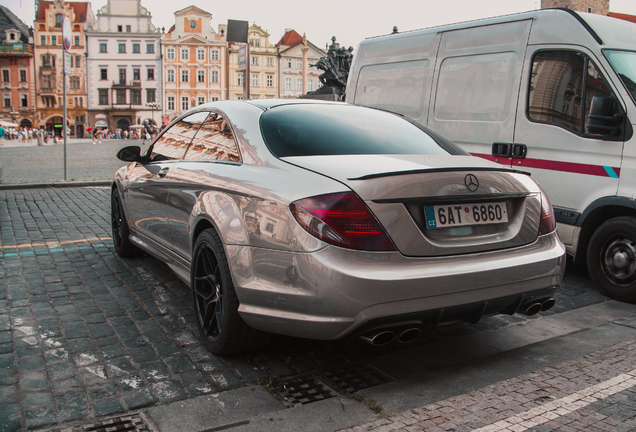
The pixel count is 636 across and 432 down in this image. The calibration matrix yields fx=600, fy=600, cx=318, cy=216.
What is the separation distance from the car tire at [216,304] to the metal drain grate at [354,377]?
0.44 metres

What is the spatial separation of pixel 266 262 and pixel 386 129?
136 cm

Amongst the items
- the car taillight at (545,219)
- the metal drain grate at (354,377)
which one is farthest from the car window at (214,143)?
the car taillight at (545,219)

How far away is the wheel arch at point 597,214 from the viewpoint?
15.8 feet

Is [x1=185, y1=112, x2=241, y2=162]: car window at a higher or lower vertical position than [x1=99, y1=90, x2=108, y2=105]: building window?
lower

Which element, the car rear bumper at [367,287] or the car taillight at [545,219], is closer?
the car rear bumper at [367,287]

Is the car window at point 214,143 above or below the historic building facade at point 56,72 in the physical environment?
below

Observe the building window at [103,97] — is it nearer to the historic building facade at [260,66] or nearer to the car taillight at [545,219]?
→ the historic building facade at [260,66]

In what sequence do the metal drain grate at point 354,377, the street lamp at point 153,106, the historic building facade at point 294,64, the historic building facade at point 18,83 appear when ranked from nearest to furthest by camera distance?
the metal drain grate at point 354,377
the street lamp at point 153,106
the historic building facade at point 18,83
the historic building facade at point 294,64

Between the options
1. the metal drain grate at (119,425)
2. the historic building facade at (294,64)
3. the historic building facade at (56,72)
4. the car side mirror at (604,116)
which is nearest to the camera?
the metal drain grate at (119,425)

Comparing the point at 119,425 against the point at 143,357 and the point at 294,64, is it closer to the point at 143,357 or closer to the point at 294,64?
the point at 143,357

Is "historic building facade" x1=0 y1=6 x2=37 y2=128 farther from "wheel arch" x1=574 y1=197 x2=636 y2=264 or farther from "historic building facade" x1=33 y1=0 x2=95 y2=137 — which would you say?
"wheel arch" x1=574 y1=197 x2=636 y2=264

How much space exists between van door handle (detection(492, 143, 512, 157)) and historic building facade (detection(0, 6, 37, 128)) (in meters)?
92.6

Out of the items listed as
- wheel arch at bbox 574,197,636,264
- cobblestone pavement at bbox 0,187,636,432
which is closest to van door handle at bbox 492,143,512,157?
wheel arch at bbox 574,197,636,264

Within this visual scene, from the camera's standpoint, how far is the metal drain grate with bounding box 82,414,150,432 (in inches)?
103
